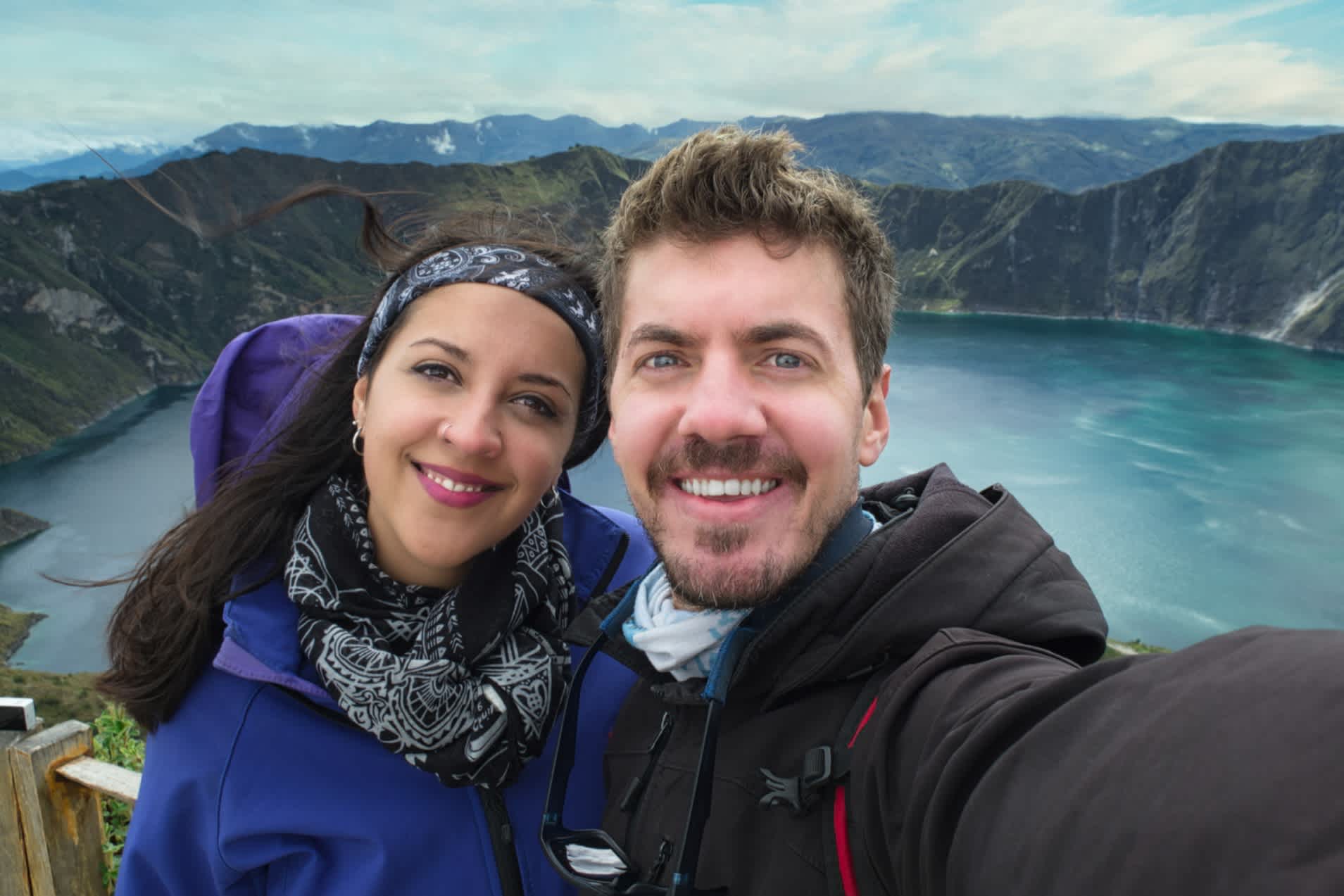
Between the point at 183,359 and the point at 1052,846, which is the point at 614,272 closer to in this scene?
the point at 1052,846

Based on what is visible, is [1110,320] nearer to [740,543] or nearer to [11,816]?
[740,543]

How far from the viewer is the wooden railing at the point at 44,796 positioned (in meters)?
3.30

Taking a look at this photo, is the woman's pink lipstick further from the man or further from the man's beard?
the man's beard

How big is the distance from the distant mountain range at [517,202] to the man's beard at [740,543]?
104165mm

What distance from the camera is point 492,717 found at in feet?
8.96

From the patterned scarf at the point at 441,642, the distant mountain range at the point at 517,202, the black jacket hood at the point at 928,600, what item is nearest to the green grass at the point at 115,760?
the patterned scarf at the point at 441,642

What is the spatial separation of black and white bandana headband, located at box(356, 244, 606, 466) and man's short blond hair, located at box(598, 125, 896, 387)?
0.44m

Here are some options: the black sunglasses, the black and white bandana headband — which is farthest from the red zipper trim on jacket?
the black and white bandana headband

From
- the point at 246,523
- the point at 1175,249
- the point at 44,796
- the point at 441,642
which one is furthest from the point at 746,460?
the point at 1175,249

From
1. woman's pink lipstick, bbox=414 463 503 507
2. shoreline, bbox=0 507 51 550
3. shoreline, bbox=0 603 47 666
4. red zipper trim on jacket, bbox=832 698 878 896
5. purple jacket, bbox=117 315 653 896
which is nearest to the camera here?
red zipper trim on jacket, bbox=832 698 878 896

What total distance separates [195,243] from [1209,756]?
169172 millimetres

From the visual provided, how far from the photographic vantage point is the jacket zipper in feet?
8.80

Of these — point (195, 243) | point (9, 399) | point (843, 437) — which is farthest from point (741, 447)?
point (195, 243)

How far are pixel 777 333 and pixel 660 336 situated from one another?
35cm
